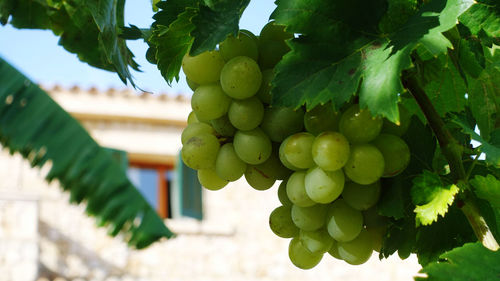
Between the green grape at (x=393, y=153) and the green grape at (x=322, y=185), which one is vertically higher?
the green grape at (x=393, y=153)

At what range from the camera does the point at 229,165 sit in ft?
1.80

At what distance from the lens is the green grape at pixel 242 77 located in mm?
508

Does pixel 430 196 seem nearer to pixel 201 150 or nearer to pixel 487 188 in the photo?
pixel 487 188

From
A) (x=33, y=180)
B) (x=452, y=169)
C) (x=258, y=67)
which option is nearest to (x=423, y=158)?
(x=452, y=169)

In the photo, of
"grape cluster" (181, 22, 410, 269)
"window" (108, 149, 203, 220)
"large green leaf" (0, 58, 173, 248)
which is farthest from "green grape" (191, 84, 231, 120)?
"window" (108, 149, 203, 220)

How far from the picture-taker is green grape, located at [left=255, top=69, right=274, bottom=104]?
52cm

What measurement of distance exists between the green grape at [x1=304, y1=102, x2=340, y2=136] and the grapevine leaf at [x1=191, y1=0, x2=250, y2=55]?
0.28ft

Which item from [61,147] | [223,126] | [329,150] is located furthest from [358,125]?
[61,147]

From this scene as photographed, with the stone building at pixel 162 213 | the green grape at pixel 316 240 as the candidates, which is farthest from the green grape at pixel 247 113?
the stone building at pixel 162 213

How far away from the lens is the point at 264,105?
0.55 metres

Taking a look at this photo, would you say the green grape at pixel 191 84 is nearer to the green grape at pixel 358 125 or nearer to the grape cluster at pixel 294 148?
the grape cluster at pixel 294 148

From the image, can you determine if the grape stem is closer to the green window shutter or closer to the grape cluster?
the grape cluster

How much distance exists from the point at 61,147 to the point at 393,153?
3318mm

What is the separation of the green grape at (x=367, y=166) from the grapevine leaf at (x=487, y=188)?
6 centimetres
